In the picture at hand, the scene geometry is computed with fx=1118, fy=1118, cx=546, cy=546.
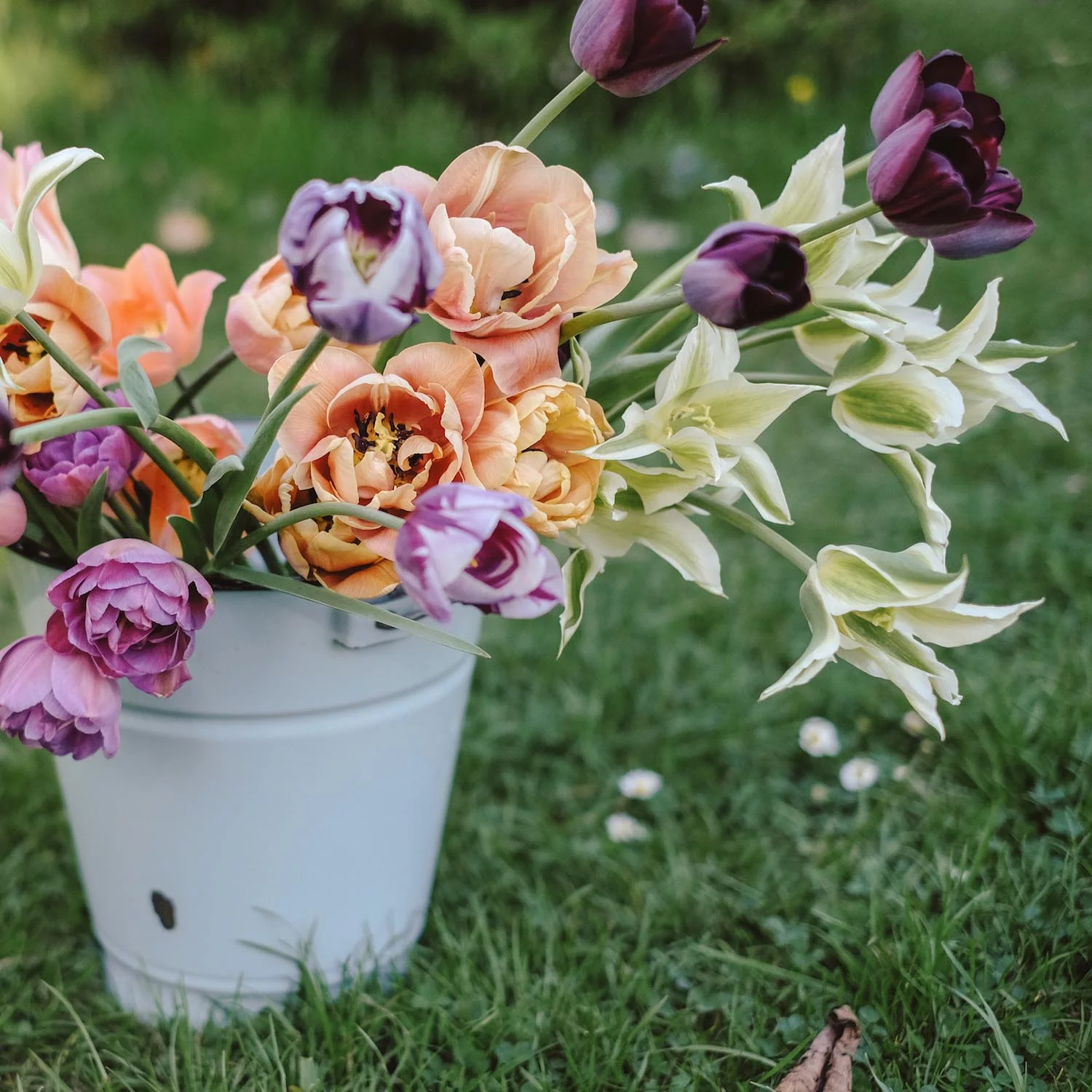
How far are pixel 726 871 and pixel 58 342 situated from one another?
A: 0.75 meters

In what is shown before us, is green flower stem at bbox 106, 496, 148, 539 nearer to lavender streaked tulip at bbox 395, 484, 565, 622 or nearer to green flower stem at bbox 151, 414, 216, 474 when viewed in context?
green flower stem at bbox 151, 414, 216, 474

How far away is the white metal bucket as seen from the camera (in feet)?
2.54

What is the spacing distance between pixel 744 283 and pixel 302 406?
10.2 inches

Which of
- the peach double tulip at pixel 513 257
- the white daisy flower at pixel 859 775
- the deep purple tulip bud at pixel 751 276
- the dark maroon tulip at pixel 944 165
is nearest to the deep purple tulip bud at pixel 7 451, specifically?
the peach double tulip at pixel 513 257

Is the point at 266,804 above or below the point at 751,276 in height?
→ below

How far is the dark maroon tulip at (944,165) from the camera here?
22.7 inches

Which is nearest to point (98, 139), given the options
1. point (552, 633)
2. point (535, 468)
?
point (552, 633)

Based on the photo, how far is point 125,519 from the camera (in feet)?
2.44

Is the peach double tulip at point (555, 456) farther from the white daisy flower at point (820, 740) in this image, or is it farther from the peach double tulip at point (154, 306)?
the white daisy flower at point (820, 740)

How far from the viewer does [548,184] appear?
2.18 feet

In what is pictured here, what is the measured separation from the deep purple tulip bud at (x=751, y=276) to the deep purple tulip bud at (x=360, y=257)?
14 centimetres

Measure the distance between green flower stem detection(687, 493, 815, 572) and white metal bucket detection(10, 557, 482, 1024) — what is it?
20cm

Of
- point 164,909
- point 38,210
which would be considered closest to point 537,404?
point 38,210

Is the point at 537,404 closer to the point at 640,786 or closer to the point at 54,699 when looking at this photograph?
the point at 54,699
